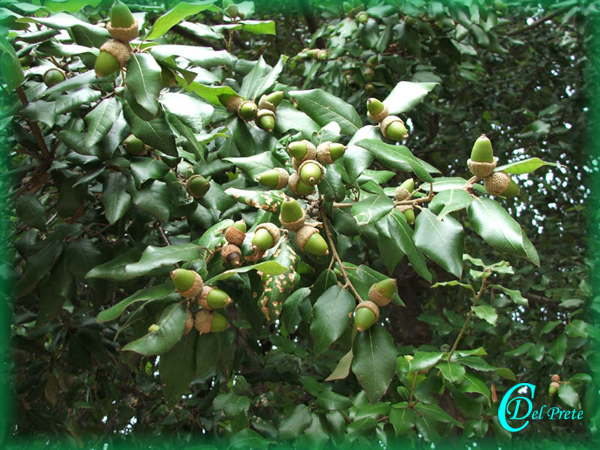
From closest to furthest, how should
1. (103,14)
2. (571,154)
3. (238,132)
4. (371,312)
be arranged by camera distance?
(371,312) → (238,132) → (103,14) → (571,154)

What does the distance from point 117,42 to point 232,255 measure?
49 centimetres

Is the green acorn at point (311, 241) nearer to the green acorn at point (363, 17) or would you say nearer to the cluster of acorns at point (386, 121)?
the cluster of acorns at point (386, 121)

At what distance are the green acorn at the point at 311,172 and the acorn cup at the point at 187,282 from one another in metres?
0.28

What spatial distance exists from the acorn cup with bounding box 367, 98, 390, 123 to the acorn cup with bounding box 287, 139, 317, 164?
0.17 m

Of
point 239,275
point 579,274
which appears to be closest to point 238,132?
point 239,275

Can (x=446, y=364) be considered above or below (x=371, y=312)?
below

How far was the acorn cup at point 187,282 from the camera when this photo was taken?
3.43 feet

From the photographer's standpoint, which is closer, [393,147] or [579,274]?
[393,147]

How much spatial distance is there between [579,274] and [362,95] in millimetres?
1417

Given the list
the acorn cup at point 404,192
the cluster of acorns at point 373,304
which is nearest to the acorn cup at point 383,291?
the cluster of acorns at point 373,304

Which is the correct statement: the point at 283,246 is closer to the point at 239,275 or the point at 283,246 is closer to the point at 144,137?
the point at 239,275

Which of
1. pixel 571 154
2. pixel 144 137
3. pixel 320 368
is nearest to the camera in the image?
pixel 144 137

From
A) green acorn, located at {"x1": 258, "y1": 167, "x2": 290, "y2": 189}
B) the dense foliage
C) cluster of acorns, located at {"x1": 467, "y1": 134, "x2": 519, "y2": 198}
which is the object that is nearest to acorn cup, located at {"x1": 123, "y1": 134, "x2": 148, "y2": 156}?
the dense foliage

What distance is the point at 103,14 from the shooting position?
10.1 ft
